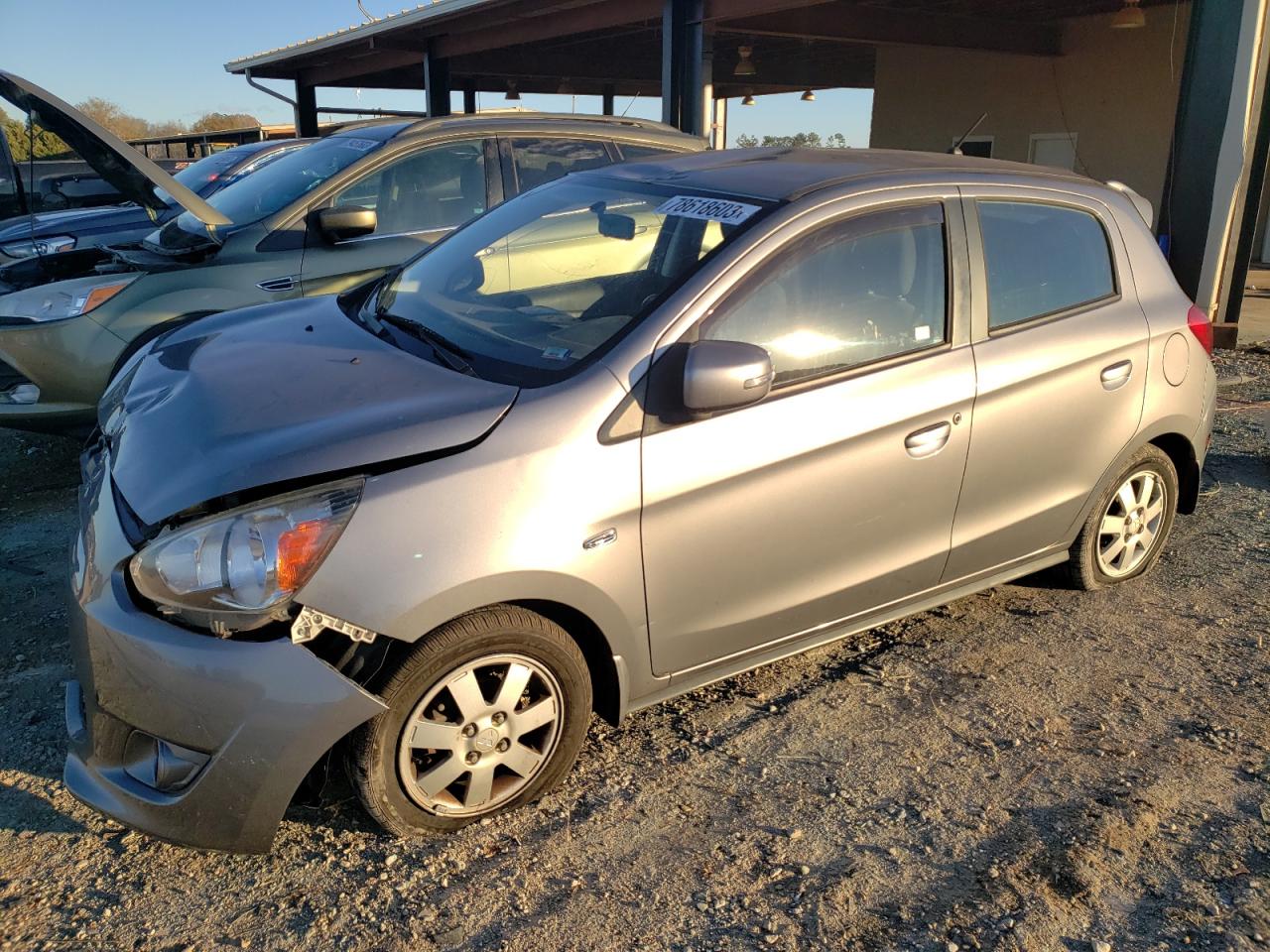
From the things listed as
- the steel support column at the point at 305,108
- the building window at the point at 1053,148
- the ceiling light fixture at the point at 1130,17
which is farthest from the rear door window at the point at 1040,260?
the steel support column at the point at 305,108

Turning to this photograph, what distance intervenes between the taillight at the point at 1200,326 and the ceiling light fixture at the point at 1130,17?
1047 centimetres

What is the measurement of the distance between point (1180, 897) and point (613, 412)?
6.34 feet

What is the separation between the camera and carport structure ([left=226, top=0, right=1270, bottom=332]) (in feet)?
29.2

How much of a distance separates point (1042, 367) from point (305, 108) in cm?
2369

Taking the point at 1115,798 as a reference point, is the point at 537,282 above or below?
above

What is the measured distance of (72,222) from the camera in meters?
7.23

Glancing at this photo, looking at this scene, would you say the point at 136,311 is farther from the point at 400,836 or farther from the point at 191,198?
the point at 400,836

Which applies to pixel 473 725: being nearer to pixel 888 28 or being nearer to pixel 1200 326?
pixel 1200 326

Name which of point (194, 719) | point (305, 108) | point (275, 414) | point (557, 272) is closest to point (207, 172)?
point (557, 272)

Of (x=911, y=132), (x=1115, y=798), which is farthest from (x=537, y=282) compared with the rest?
(x=911, y=132)

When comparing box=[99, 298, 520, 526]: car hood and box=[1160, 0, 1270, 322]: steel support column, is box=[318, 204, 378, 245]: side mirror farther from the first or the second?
box=[1160, 0, 1270, 322]: steel support column

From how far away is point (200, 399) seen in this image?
2875 millimetres

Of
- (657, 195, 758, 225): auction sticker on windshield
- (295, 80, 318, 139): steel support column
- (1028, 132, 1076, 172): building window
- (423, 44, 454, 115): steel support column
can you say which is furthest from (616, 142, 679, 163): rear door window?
(295, 80, 318, 139): steel support column

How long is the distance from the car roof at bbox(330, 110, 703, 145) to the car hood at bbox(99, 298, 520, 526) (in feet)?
9.34
